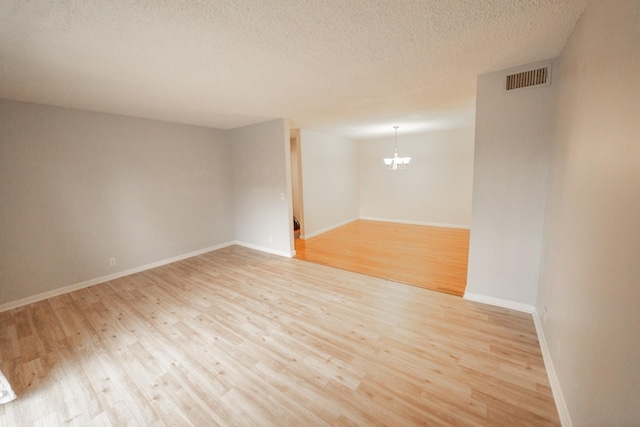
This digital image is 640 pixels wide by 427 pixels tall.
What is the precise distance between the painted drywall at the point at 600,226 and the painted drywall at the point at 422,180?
15.5 ft

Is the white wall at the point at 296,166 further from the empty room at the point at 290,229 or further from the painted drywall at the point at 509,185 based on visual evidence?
the painted drywall at the point at 509,185

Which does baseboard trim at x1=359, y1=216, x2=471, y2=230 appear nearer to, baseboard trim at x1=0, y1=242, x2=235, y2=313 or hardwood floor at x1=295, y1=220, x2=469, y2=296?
hardwood floor at x1=295, y1=220, x2=469, y2=296

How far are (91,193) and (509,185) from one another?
5.46 m

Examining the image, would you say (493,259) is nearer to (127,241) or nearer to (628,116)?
(628,116)

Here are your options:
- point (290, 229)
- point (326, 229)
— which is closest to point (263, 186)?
point (290, 229)

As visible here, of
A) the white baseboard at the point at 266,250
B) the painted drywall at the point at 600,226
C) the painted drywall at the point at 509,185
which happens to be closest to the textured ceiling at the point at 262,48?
the painted drywall at the point at 509,185

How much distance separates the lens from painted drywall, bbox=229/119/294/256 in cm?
445

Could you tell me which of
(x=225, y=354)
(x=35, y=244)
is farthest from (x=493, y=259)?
(x=35, y=244)

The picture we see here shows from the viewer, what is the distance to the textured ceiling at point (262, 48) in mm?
1482

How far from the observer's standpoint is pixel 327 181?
637cm

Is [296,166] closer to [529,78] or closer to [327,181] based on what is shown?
[327,181]

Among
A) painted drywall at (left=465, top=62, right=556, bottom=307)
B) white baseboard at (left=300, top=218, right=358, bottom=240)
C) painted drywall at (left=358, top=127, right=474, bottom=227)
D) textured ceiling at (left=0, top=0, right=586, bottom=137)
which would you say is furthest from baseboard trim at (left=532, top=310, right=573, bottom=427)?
painted drywall at (left=358, top=127, right=474, bottom=227)

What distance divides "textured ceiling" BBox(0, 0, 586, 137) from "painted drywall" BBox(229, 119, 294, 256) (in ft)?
4.16

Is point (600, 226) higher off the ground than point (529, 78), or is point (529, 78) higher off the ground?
point (529, 78)
